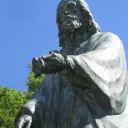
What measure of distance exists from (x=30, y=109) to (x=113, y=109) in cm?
95

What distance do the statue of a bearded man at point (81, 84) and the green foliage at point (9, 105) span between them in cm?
1668

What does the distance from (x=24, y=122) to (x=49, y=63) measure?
87 cm

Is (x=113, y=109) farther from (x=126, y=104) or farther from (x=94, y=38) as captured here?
(x=94, y=38)

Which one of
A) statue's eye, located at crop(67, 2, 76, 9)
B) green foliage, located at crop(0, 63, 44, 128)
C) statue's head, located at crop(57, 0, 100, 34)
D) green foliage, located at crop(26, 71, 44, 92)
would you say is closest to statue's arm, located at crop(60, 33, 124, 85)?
statue's head, located at crop(57, 0, 100, 34)

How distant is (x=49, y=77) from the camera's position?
672cm

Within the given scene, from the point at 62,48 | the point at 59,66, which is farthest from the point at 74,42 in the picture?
the point at 59,66

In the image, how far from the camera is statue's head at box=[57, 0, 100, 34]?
6754mm

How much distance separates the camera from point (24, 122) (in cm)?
615

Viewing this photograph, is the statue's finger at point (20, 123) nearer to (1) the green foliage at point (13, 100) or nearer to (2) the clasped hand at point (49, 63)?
(2) the clasped hand at point (49, 63)

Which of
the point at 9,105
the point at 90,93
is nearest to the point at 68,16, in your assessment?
the point at 90,93

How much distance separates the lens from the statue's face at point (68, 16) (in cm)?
673

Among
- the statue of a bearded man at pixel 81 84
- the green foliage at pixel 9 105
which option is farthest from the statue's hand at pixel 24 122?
the green foliage at pixel 9 105

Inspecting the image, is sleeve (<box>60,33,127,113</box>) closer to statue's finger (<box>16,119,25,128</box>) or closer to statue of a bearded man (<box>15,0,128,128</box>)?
statue of a bearded man (<box>15,0,128,128</box>)

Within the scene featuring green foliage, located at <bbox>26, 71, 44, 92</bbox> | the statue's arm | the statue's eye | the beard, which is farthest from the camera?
green foliage, located at <bbox>26, 71, 44, 92</bbox>
